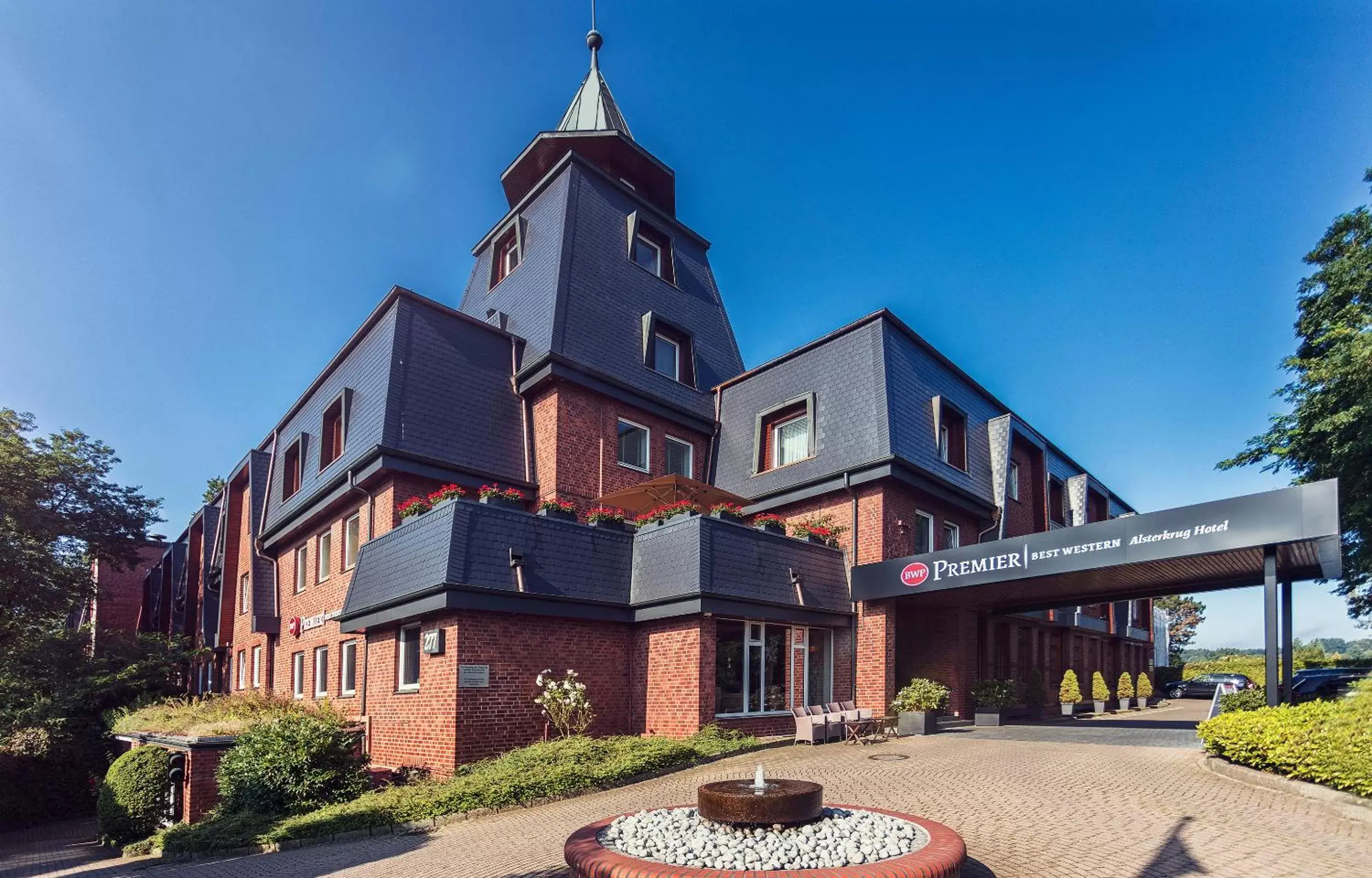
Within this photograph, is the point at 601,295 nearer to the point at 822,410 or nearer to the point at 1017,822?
the point at 822,410

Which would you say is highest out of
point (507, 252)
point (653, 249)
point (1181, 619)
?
point (653, 249)

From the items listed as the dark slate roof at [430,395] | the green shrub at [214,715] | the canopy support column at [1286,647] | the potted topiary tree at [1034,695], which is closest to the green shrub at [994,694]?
the potted topiary tree at [1034,695]

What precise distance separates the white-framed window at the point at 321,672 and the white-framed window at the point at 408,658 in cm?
549

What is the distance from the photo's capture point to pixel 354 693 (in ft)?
57.6

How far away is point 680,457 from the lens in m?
22.0

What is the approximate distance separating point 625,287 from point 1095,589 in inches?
553

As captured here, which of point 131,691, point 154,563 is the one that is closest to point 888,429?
point 131,691

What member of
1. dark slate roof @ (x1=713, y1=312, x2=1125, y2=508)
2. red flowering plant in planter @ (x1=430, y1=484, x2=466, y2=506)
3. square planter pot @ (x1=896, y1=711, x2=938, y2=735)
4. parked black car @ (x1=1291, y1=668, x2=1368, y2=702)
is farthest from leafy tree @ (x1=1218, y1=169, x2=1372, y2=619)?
red flowering plant in planter @ (x1=430, y1=484, x2=466, y2=506)

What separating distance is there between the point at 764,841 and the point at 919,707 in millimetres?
10759

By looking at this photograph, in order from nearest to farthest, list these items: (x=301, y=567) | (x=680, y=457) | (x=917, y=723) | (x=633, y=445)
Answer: (x=917, y=723)
(x=633, y=445)
(x=680, y=457)
(x=301, y=567)

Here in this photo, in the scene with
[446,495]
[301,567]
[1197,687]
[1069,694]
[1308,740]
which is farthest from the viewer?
[1197,687]

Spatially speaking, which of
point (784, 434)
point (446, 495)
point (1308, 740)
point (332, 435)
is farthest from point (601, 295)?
point (1308, 740)

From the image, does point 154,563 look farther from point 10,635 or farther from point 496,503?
point 496,503

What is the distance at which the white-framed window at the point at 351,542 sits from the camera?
18859 mm
